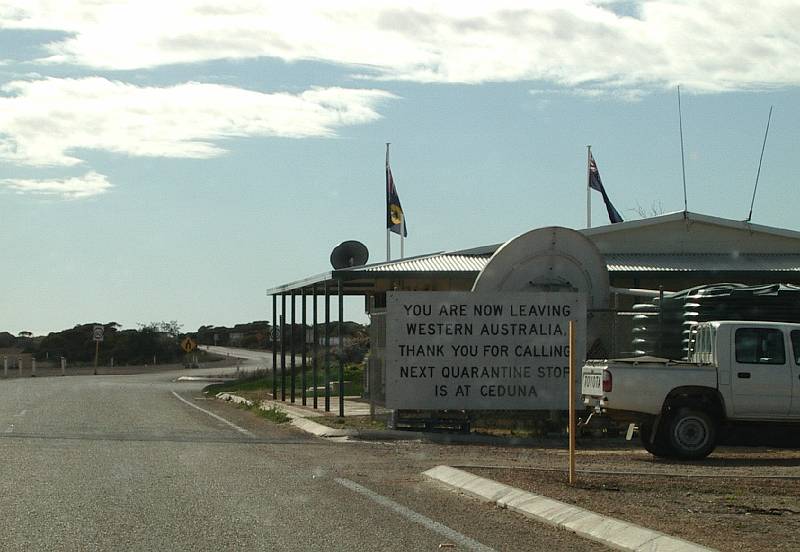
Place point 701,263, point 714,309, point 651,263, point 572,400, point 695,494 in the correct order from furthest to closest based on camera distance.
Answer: point 651,263 < point 701,263 < point 714,309 < point 572,400 < point 695,494

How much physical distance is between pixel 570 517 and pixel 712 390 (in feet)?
21.7

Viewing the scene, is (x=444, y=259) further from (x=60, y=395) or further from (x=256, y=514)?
(x=256, y=514)

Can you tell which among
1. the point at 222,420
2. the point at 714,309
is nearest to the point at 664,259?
the point at 714,309

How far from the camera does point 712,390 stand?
52.0 ft

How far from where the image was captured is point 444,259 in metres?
27.0

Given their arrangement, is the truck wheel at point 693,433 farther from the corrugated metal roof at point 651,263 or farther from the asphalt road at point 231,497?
the corrugated metal roof at point 651,263

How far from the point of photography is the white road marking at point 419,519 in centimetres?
888

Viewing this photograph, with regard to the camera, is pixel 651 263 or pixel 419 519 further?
pixel 651 263

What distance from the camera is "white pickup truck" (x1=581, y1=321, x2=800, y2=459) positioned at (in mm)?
15656

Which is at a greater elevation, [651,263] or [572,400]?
[651,263]

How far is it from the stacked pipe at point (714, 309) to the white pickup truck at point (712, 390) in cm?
108

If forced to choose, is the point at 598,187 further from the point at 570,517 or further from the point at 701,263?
the point at 570,517

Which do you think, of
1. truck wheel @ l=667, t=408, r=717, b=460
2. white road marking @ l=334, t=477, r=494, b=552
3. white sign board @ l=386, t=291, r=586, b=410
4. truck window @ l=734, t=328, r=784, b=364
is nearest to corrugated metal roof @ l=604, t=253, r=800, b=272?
white sign board @ l=386, t=291, r=586, b=410

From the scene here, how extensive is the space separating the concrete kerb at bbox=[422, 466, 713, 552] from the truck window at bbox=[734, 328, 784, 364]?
16.9ft
